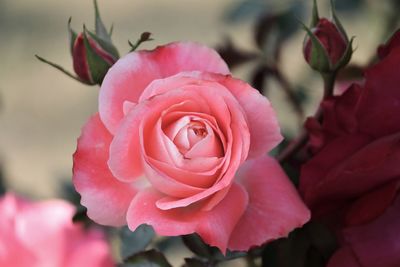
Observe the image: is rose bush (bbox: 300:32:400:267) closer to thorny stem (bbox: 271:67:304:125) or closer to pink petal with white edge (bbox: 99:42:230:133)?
pink petal with white edge (bbox: 99:42:230:133)

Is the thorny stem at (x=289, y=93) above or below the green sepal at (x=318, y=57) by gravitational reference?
below

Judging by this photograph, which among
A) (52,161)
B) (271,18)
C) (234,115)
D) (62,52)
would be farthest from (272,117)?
(62,52)

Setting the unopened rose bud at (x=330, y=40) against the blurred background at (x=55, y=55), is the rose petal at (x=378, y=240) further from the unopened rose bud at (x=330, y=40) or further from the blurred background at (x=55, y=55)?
the blurred background at (x=55, y=55)

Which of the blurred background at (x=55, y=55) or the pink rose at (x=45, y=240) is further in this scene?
the blurred background at (x=55, y=55)

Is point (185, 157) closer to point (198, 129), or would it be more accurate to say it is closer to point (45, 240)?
point (198, 129)

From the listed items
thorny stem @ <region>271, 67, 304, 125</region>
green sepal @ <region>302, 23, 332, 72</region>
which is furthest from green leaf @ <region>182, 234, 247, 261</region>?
thorny stem @ <region>271, 67, 304, 125</region>

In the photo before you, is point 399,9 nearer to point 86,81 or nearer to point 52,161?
point 86,81

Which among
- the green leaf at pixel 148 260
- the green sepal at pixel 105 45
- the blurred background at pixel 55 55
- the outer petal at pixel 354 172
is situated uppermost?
the green sepal at pixel 105 45

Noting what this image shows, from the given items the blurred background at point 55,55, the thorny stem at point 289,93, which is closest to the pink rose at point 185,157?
the thorny stem at point 289,93
